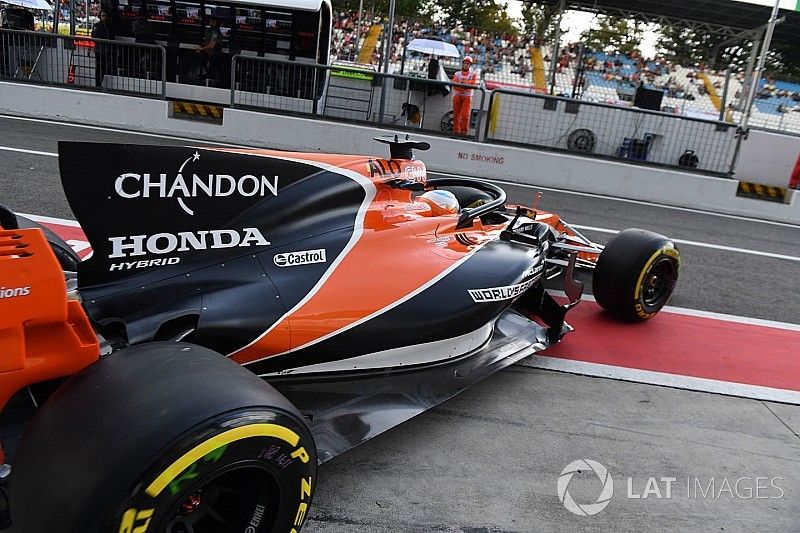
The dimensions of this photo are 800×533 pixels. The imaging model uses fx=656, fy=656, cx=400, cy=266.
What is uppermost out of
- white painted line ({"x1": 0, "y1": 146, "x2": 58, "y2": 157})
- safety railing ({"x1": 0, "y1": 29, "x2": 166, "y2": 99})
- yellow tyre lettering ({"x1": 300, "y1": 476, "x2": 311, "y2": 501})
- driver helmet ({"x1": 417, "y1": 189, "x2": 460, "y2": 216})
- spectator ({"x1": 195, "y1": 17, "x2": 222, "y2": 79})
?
spectator ({"x1": 195, "y1": 17, "x2": 222, "y2": 79})

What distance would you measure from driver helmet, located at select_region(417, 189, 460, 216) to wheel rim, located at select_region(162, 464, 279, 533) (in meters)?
2.31

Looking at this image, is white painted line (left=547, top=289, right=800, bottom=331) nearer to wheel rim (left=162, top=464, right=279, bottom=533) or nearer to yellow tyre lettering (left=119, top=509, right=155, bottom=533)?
wheel rim (left=162, top=464, right=279, bottom=533)

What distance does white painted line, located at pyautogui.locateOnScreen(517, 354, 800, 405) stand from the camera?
4.04 m

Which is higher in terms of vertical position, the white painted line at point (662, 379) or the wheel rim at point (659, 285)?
the wheel rim at point (659, 285)

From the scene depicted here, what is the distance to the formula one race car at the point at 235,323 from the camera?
1772 millimetres

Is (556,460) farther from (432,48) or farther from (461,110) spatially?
(432,48)

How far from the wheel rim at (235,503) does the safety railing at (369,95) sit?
9.41 m

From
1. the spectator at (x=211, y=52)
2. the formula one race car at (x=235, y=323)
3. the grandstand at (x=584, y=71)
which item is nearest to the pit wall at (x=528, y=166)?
the spectator at (x=211, y=52)

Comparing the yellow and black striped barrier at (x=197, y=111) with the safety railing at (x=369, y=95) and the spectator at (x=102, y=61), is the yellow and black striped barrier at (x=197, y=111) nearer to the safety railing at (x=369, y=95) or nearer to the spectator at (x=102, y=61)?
the safety railing at (x=369, y=95)

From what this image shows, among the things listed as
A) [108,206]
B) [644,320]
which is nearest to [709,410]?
[644,320]

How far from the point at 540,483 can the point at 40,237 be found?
7.22 ft

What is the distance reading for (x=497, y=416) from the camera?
3.41 metres

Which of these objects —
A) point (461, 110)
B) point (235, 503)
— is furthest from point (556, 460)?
point (461, 110)

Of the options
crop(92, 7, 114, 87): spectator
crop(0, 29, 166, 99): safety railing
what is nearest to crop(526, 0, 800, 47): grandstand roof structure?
crop(0, 29, 166, 99): safety railing
